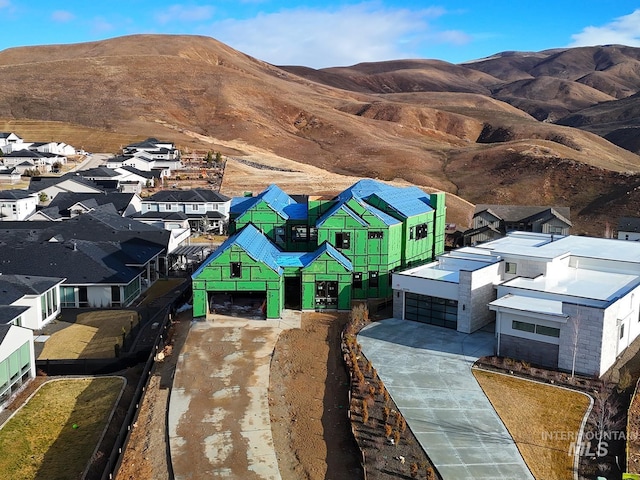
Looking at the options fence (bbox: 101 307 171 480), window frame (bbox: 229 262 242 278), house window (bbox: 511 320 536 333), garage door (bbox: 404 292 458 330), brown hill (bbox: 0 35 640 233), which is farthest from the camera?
brown hill (bbox: 0 35 640 233)

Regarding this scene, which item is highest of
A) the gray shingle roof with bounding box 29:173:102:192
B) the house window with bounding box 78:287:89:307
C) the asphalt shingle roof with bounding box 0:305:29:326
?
the gray shingle roof with bounding box 29:173:102:192

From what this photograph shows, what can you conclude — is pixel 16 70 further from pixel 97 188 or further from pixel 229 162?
pixel 97 188

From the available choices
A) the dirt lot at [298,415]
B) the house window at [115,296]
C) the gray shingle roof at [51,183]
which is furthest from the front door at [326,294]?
the gray shingle roof at [51,183]

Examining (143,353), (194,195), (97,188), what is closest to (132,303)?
(143,353)

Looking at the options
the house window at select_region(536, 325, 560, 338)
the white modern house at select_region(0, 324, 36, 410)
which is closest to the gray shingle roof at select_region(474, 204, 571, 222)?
the house window at select_region(536, 325, 560, 338)

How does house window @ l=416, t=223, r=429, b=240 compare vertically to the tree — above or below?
above

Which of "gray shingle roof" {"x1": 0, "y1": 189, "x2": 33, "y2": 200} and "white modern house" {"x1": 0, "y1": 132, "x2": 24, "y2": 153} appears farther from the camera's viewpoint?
"white modern house" {"x1": 0, "y1": 132, "x2": 24, "y2": 153}

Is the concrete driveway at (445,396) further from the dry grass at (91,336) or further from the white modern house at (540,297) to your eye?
the dry grass at (91,336)

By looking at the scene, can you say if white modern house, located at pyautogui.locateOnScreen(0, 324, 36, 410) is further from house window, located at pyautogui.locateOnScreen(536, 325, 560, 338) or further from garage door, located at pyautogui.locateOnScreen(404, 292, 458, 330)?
house window, located at pyautogui.locateOnScreen(536, 325, 560, 338)

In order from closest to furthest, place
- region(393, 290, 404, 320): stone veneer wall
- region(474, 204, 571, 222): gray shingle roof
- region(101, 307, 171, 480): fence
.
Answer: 1. region(101, 307, 171, 480): fence
2. region(393, 290, 404, 320): stone veneer wall
3. region(474, 204, 571, 222): gray shingle roof
